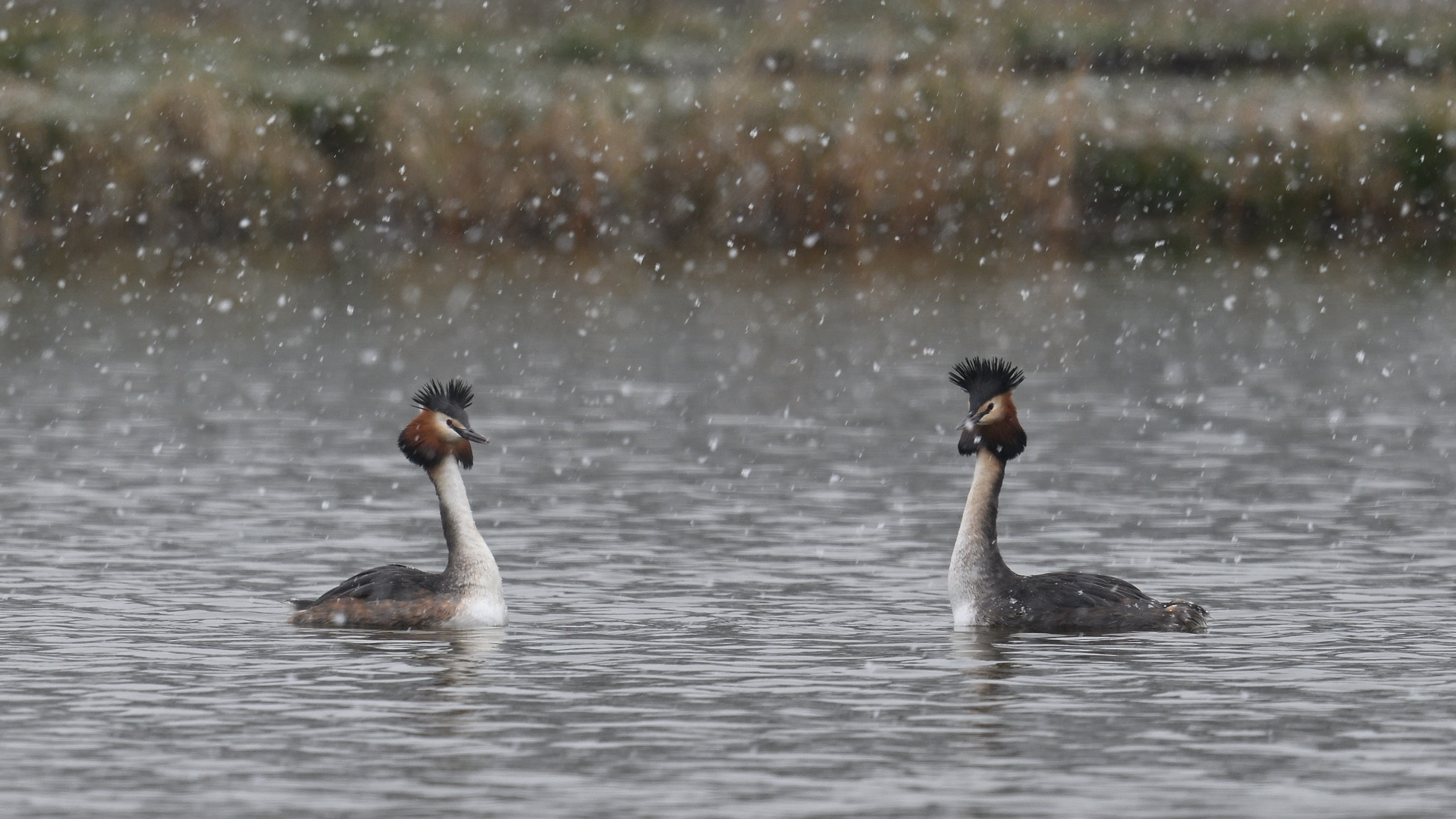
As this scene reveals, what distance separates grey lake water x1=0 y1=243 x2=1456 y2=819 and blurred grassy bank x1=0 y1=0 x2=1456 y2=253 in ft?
17.4

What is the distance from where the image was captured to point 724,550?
56.5 ft

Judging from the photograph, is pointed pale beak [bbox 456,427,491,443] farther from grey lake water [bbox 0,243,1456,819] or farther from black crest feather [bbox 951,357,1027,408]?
black crest feather [bbox 951,357,1027,408]

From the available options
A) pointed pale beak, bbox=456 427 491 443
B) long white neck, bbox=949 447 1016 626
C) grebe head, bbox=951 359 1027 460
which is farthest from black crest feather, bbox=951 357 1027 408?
pointed pale beak, bbox=456 427 491 443

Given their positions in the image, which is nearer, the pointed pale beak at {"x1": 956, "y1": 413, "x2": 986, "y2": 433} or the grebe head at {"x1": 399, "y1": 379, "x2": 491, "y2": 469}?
the pointed pale beak at {"x1": 956, "y1": 413, "x2": 986, "y2": 433}

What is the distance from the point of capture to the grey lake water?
35.6 feet

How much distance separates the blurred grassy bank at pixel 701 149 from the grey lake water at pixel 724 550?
5.30 metres

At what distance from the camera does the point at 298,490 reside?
19.9 m

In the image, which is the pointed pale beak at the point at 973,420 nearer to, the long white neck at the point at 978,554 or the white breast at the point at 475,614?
the long white neck at the point at 978,554

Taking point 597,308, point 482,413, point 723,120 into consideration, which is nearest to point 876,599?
point 482,413

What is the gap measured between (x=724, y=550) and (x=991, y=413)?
119 inches

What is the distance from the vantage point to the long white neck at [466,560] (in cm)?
1430

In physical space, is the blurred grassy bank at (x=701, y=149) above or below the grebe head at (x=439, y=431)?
above

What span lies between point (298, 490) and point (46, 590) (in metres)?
4.58

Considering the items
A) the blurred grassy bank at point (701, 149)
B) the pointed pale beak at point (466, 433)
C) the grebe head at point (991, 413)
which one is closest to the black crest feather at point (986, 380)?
the grebe head at point (991, 413)
